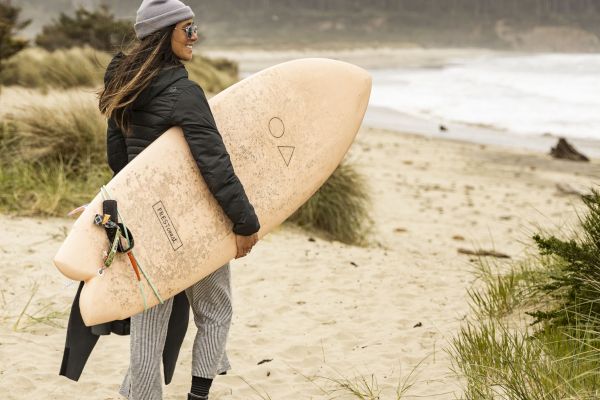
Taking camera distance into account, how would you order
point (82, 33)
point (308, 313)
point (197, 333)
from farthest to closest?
point (82, 33) < point (308, 313) < point (197, 333)

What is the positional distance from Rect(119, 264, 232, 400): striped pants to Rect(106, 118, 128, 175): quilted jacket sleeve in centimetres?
56

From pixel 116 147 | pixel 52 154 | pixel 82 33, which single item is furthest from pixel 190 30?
pixel 82 33

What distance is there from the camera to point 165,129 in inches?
109

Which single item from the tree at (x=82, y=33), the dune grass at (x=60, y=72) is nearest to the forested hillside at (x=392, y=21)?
the tree at (x=82, y=33)

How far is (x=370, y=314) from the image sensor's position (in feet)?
14.6

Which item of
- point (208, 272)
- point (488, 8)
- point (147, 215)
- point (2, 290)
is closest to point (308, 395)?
point (208, 272)

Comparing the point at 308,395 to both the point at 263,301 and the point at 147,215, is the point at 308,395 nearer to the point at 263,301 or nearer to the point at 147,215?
the point at 147,215

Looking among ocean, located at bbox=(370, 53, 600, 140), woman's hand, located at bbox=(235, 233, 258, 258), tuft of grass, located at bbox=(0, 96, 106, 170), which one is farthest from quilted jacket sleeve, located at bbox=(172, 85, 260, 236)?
ocean, located at bbox=(370, 53, 600, 140)

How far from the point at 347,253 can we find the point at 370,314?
55.6 inches

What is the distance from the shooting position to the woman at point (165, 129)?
265 centimetres

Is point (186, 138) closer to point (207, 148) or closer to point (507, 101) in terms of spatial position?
point (207, 148)

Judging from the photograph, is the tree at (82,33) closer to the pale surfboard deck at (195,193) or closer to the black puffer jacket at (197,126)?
the pale surfboard deck at (195,193)

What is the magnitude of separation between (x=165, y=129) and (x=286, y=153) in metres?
Result: 0.69

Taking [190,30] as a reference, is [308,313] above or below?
below
